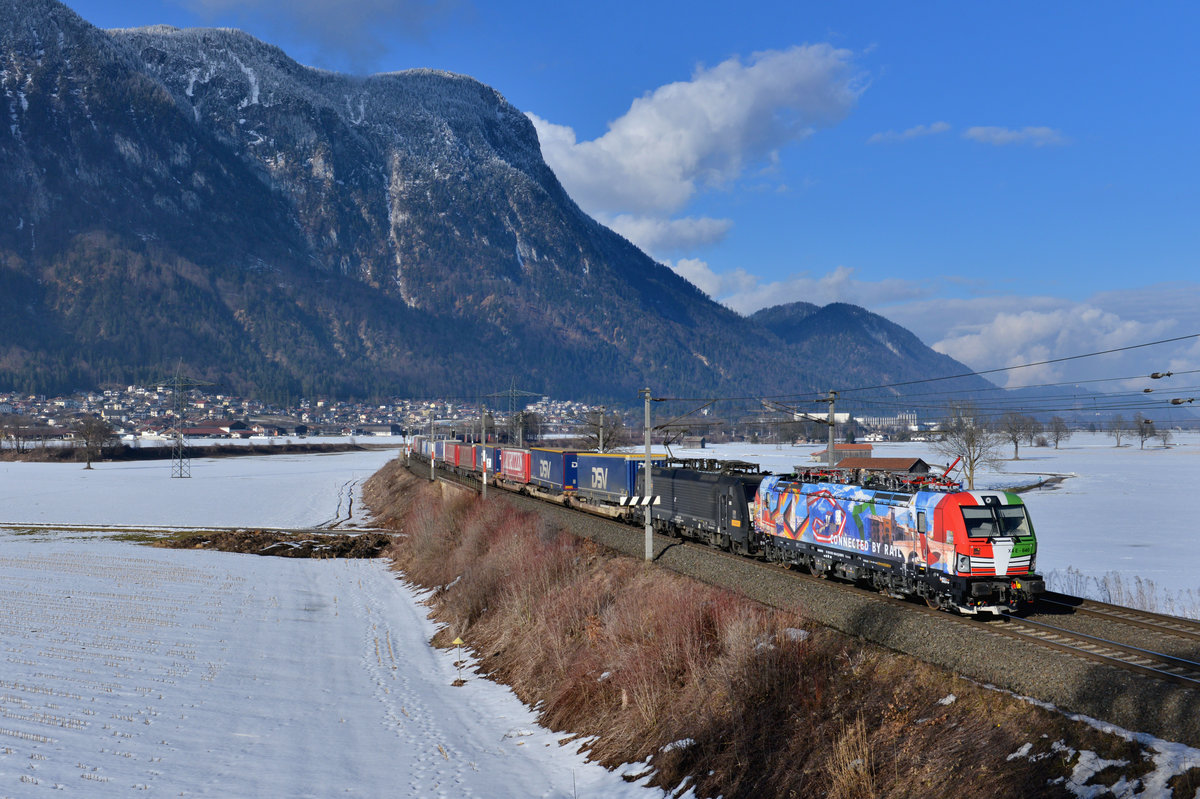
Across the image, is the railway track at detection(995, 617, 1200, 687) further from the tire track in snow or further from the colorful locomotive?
the tire track in snow

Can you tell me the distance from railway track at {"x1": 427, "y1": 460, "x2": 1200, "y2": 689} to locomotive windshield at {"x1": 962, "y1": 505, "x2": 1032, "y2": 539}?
2.41 metres

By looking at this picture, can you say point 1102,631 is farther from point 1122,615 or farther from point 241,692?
point 241,692

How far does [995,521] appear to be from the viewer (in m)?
21.9

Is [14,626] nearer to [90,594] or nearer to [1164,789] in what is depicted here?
[90,594]

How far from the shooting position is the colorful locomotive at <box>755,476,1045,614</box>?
21406mm

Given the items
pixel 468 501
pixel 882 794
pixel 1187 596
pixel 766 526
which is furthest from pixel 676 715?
pixel 468 501

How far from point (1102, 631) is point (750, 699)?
9616mm

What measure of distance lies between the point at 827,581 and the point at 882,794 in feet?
48.2

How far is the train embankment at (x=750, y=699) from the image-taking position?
13773 mm

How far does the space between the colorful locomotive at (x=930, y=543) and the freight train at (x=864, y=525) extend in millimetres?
31

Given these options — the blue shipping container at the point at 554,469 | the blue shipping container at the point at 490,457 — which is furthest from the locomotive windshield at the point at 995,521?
the blue shipping container at the point at 490,457

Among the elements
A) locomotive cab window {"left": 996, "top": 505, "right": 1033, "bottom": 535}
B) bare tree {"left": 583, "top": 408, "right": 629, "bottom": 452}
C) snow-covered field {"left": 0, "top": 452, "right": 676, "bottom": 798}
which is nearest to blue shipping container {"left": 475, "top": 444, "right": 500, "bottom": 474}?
bare tree {"left": 583, "top": 408, "right": 629, "bottom": 452}

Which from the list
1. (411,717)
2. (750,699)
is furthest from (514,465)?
(750,699)

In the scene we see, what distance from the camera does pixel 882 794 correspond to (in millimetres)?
14117
